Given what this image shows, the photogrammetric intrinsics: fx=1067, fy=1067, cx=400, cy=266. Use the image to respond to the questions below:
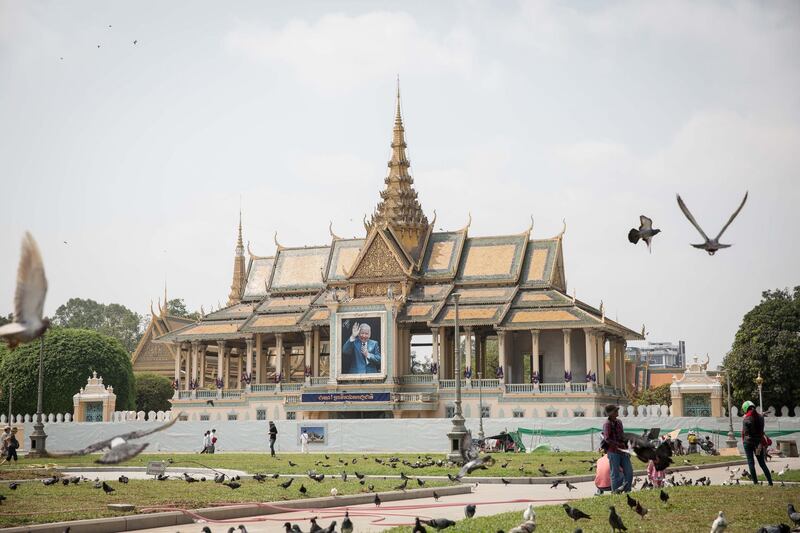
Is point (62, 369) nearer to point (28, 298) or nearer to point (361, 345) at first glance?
point (361, 345)

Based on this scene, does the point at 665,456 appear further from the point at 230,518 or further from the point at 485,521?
the point at 230,518

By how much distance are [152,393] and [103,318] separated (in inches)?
1832

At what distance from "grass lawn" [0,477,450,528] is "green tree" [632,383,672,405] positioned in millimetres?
64844

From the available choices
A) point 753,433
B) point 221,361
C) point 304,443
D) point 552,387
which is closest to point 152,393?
point 221,361

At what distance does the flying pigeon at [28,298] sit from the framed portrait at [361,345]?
167 feet

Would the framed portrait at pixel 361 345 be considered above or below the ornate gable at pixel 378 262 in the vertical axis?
below

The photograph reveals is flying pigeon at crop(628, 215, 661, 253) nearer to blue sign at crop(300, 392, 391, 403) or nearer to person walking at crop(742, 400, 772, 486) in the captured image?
person walking at crop(742, 400, 772, 486)

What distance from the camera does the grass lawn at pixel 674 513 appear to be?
43.0 feet

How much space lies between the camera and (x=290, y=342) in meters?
72.1

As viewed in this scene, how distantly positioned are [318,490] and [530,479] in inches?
247

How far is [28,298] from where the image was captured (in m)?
8.79

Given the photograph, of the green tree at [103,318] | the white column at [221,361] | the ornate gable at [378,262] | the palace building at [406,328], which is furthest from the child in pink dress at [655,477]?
the green tree at [103,318]

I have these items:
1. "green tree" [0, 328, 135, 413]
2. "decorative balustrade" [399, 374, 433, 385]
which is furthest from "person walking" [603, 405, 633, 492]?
"green tree" [0, 328, 135, 413]

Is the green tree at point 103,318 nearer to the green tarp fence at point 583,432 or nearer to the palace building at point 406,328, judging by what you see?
the palace building at point 406,328
